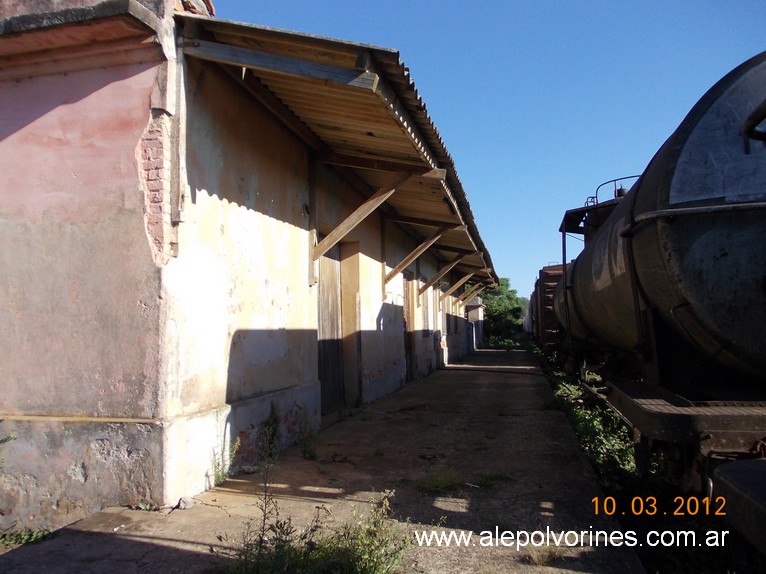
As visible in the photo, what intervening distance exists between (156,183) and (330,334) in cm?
449

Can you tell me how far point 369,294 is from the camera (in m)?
9.66

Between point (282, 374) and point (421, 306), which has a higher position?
point (421, 306)

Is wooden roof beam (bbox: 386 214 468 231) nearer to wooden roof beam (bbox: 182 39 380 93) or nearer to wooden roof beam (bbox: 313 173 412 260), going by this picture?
wooden roof beam (bbox: 313 173 412 260)

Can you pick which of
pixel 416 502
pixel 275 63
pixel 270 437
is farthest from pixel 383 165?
pixel 416 502

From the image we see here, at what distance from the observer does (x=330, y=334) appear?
8.22m

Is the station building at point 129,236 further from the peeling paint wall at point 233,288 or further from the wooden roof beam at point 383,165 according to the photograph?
the wooden roof beam at point 383,165

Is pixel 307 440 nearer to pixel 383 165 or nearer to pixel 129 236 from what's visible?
pixel 129 236

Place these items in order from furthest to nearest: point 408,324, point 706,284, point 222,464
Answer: point 408,324 → point 222,464 → point 706,284

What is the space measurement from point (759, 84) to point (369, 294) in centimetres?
693

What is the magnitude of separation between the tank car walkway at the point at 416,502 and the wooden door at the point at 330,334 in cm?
86

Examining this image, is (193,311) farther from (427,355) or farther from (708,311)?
(427,355)

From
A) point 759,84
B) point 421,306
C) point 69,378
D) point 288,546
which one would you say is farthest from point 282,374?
point 421,306

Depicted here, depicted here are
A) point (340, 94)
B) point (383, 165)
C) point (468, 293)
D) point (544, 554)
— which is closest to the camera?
point (544, 554)
